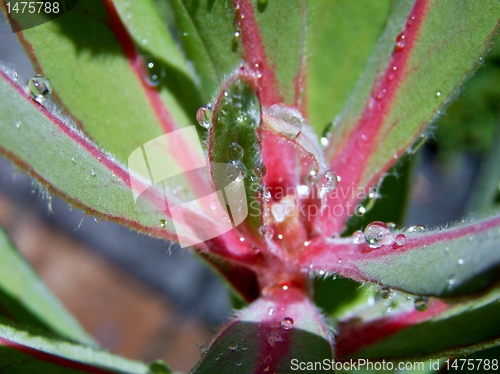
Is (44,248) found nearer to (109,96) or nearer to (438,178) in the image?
(438,178)

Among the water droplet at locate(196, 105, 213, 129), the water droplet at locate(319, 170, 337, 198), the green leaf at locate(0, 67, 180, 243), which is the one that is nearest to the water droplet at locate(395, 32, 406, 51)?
the water droplet at locate(319, 170, 337, 198)

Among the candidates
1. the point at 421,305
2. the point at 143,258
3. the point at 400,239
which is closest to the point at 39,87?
the point at 400,239

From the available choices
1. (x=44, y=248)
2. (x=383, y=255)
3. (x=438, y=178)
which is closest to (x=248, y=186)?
(x=383, y=255)

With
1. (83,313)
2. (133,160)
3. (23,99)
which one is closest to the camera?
(23,99)

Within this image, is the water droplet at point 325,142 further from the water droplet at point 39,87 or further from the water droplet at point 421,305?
the water droplet at point 39,87

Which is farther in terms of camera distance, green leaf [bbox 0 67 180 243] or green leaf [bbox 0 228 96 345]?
green leaf [bbox 0 228 96 345]

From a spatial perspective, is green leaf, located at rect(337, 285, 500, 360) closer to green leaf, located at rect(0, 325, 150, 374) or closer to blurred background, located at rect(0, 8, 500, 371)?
green leaf, located at rect(0, 325, 150, 374)

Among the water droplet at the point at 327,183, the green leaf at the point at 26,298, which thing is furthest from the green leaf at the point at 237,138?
the green leaf at the point at 26,298
